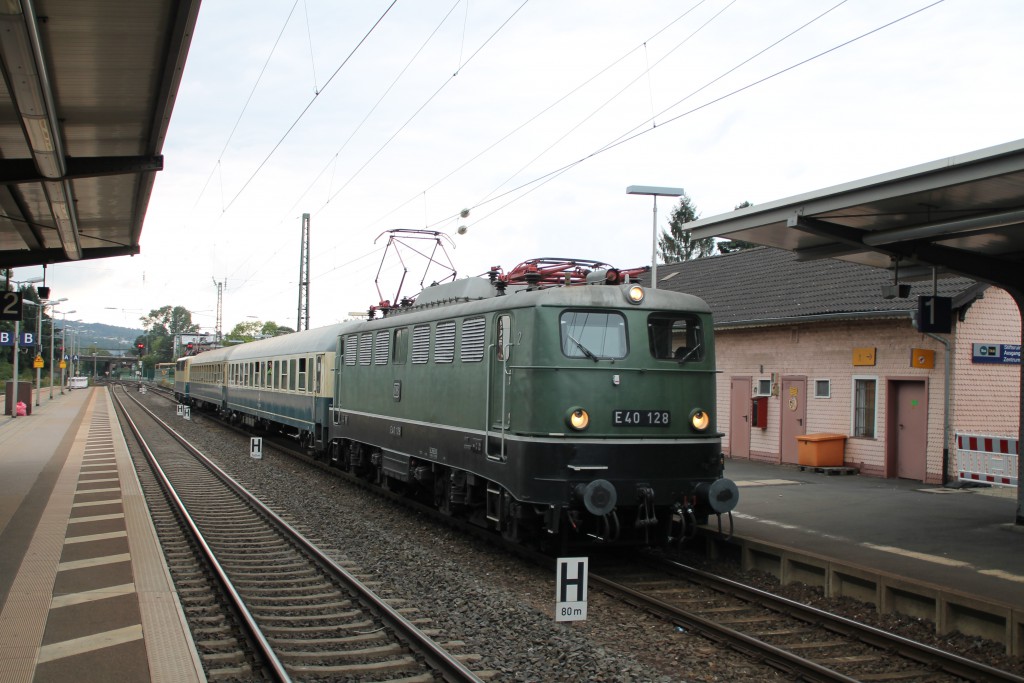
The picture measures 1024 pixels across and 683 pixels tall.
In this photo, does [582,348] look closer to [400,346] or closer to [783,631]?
[783,631]

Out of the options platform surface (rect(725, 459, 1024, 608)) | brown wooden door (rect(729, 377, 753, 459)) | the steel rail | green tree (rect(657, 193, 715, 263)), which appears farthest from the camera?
green tree (rect(657, 193, 715, 263))

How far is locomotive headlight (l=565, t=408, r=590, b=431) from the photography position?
29.4ft

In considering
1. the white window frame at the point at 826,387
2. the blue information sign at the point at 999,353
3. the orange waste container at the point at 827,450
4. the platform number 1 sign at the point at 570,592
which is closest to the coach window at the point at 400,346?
the platform number 1 sign at the point at 570,592

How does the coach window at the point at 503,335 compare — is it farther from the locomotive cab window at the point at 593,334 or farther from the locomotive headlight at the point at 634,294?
the locomotive headlight at the point at 634,294

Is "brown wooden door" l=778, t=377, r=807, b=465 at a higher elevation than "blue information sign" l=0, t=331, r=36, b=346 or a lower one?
lower

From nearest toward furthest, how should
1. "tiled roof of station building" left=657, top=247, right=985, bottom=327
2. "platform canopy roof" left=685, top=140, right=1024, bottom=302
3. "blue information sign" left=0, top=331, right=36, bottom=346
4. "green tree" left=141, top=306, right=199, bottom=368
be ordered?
"platform canopy roof" left=685, top=140, right=1024, bottom=302
"tiled roof of station building" left=657, top=247, right=985, bottom=327
"blue information sign" left=0, top=331, right=36, bottom=346
"green tree" left=141, top=306, right=199, bottom=368

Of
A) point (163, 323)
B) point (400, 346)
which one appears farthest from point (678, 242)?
point (163, 323)

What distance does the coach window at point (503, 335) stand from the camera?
9.60m

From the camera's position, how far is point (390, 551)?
10.5 meters

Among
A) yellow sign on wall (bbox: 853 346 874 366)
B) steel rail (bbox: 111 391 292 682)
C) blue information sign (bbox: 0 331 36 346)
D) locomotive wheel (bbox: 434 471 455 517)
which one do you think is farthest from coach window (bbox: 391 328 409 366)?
blue information sign (bbox: 0 331 36 346)

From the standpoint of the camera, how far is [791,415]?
19.1 metres

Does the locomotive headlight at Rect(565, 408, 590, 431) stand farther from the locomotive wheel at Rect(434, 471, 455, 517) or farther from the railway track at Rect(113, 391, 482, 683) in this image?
the locomotive wheel at Rect(434, 471, 455, 517)

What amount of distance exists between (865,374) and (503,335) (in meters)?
10.3

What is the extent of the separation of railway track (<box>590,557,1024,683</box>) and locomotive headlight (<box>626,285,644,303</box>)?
290 centimetres
